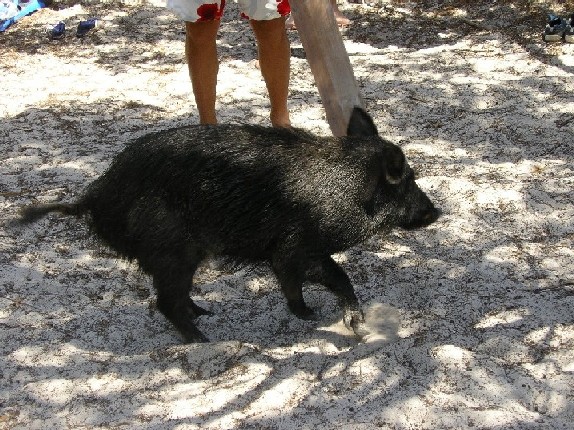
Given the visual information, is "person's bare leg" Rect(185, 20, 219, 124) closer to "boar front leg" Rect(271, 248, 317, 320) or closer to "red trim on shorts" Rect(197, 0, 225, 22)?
"red trim on shorts" Rect(197, 0, 225, 22)

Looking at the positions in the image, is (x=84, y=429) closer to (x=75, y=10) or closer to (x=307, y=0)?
(x=307, y=0)

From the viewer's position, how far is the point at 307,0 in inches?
133

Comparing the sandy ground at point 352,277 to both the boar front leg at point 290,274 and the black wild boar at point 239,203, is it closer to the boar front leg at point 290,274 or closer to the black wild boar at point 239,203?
the boar front leg at point 290,274

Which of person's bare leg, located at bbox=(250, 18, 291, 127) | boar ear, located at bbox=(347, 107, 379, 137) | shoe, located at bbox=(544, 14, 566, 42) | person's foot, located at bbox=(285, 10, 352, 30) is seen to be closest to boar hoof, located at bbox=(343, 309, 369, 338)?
boar ear, located at bbox=(347, 107, 379, 137)

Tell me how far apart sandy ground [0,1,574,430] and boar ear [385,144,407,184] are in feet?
2.03

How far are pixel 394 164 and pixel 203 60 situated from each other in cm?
170

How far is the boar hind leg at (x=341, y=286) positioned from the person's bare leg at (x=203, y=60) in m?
1.68

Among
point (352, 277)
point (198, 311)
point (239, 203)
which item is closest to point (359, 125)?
point (239, 203)

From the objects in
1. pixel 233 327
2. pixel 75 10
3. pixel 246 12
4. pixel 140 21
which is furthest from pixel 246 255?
pixel 75 10

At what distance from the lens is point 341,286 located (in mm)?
3596

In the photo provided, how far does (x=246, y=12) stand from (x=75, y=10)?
4.32 meters

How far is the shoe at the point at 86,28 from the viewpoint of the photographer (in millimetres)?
7730

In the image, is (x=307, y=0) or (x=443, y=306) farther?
(x=443, y=306)

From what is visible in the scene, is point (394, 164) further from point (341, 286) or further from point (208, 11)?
point (208, 11)
